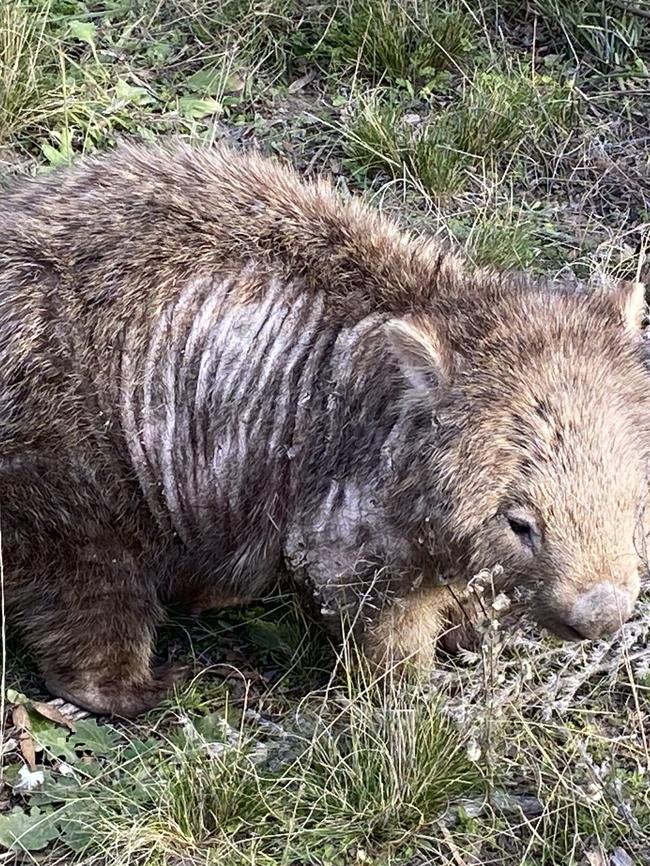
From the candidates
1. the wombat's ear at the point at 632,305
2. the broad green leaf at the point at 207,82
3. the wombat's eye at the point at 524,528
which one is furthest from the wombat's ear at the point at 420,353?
the broad green leaf at the point at 207,82

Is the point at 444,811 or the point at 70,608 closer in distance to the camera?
the point at 444,811

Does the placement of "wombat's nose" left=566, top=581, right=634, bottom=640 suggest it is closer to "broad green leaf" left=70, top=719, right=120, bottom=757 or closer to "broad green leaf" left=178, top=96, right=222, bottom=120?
"broad green leaf" left=70, top=719, right=120, bottom=757

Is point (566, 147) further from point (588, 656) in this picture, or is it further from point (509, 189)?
point (588, 656)

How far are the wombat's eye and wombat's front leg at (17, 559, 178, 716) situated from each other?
4.40 feet

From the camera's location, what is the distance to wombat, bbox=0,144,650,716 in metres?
3.76

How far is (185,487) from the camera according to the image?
4.13 metres

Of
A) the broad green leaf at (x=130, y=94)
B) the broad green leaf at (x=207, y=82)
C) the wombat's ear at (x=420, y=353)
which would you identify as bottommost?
the broad green leaf at (x=130, y=94)

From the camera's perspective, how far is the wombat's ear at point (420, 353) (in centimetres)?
362

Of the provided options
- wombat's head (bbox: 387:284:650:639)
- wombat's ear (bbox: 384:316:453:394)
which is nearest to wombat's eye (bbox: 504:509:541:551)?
wombat's head (bbox: 387:284:650:639)

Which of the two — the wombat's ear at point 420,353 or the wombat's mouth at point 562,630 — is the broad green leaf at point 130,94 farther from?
the wombat's mouth at point 562,630

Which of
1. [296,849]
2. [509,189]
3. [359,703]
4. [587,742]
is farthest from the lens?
[509,189]

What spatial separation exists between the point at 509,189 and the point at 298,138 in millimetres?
1092

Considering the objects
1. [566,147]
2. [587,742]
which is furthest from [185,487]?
[566,147]

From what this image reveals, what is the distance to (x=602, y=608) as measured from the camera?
3.38 metres
